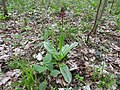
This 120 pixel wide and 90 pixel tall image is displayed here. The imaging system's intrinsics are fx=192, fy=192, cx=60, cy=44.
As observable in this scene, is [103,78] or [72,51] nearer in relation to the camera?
[103,78]

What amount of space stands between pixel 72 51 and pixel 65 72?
0.72 m

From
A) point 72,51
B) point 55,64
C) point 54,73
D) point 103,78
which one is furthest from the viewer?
point 72,51

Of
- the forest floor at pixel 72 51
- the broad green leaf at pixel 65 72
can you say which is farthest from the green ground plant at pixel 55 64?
the forest floor at pixel 72 51

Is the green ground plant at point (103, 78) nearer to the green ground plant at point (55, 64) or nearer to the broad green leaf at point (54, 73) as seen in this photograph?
the green ground plant at point (55, 64)

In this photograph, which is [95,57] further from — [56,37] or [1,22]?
[1,22]

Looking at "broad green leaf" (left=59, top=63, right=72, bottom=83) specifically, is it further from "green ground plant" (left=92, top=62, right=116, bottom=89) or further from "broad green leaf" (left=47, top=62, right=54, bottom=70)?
"green ground plant" (left=92, top=62, right=116, bottom=89)

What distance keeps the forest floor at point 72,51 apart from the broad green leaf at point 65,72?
0.38 feet

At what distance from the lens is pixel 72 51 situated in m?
3.35

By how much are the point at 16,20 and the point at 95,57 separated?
2.28 metres

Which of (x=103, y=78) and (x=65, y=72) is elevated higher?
(x=65, y=72)

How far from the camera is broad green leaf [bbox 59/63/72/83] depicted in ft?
8.52

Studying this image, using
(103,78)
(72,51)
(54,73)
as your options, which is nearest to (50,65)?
(54,73)

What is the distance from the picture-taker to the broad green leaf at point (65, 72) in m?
2.60

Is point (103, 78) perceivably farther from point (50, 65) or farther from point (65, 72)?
point (50, 65)
